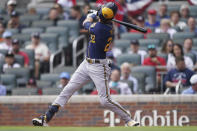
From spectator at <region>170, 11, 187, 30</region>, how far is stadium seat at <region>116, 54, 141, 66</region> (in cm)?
211

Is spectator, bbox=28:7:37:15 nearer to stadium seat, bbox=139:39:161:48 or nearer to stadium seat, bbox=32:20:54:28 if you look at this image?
stadium seat, bbox=32:20:54:28

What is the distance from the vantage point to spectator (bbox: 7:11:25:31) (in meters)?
16.0

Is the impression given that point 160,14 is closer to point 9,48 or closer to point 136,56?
point 136,56

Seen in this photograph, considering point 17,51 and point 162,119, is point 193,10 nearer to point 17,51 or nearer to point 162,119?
point 17,51

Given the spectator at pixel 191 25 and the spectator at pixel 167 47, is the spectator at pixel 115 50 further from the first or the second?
the spectator at pixel 191 25

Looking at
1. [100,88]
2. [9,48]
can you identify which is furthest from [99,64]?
[9,48]

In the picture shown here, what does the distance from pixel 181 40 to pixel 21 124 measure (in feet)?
14.2

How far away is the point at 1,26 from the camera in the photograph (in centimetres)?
1562

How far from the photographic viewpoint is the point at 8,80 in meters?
13.2

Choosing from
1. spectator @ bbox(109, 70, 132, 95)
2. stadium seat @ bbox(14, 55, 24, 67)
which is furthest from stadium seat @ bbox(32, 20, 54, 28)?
spectator @ bbox(109, 70, 132, 95)

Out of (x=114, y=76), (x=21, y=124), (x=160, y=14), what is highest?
(x=160, y=14)

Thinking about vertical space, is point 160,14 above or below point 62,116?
above

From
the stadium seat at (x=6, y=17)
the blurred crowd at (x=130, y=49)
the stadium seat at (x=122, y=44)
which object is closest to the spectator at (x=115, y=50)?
the blurred crowd at (x=130, y=49)

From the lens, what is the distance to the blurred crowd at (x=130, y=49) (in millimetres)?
12328
